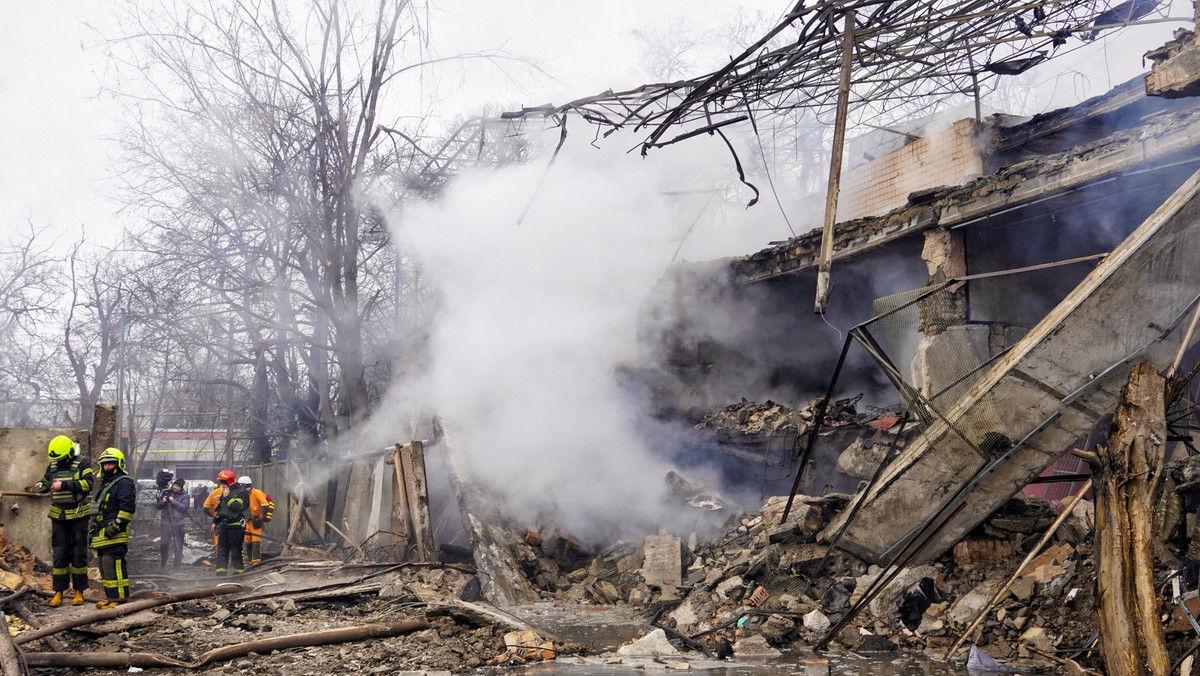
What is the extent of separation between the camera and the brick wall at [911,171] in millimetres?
14984

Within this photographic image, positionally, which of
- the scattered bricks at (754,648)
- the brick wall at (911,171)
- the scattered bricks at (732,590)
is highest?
the brick wall at (911,171)

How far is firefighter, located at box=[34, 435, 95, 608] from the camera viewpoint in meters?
8.47

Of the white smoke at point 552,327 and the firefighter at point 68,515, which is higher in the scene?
the white smoke at point 552,327

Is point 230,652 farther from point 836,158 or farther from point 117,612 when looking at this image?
point 836,158

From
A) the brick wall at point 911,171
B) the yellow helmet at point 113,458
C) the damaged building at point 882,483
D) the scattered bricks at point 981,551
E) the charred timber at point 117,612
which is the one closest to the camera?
the charred timber at point 117,612

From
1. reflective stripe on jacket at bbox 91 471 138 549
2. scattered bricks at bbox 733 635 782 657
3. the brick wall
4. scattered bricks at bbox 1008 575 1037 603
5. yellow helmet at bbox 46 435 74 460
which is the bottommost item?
scattered bricks at bbox 733 635 782 657

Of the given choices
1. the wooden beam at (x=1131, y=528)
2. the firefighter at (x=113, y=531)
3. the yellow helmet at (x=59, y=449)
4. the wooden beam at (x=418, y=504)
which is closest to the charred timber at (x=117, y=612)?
the firefighter at (x=113, y=531)

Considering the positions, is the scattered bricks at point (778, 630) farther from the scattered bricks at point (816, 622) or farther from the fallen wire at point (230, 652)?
the fallen wire at point (230, 652)

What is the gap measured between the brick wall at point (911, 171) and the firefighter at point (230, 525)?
11447 mm

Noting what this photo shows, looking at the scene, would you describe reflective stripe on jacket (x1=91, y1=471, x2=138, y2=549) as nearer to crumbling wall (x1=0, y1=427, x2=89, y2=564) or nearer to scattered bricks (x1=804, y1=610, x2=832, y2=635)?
crumbling wall (x1=0, y1=427, x2=89, y2=564)

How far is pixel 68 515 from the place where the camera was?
8.50 meters

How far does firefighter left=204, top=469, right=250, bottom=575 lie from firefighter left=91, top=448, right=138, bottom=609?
345 centimetres

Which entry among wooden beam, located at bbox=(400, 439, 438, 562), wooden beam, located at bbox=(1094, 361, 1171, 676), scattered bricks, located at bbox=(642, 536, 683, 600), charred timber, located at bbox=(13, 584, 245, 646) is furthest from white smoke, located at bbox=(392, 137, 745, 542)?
wooden beam, located at bbox=(1094, 361, 1171, 676)

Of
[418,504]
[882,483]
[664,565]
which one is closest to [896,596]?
[882,483]
